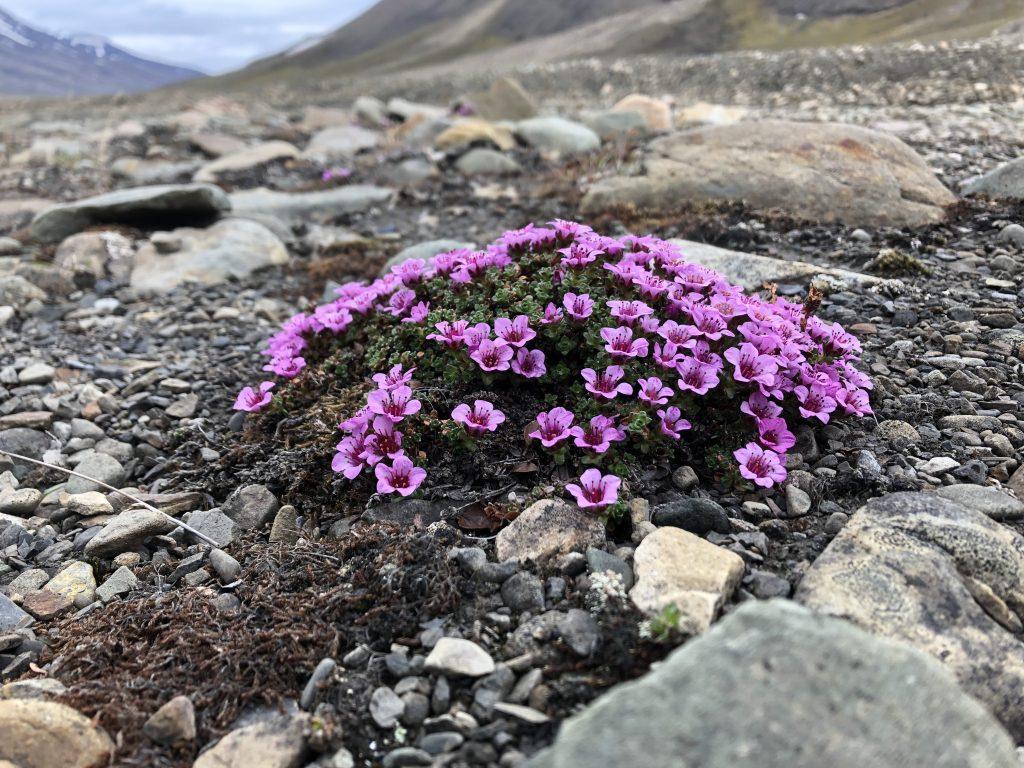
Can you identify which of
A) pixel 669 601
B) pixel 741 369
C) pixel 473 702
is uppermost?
Answer: pixel 741 369

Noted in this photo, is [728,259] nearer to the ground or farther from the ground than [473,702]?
farther from the ground

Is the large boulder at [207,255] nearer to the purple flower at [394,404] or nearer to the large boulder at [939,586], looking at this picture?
the purple flower at [394,404]

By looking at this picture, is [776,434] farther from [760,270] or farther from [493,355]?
[760,270]

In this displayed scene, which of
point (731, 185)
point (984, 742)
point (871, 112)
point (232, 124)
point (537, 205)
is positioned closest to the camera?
point (984, 742)

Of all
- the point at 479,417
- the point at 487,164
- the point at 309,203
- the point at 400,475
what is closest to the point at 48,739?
the point at 400,475

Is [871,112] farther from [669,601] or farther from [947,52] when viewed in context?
[669,601]

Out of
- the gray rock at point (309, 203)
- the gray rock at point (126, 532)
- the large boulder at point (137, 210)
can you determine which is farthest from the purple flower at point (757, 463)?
the gray rock at point (309, 203)

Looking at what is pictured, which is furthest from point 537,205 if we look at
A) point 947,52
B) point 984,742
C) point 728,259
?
point 947,52
